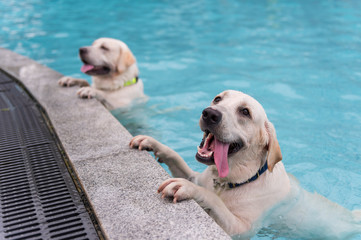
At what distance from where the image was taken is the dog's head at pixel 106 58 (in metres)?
5.60

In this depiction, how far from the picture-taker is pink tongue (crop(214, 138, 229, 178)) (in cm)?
296

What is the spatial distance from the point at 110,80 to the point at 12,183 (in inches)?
111

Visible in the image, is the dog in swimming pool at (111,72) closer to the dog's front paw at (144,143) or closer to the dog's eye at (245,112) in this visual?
the dog's front paw at (144,143)

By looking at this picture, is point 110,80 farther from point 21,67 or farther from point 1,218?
point 1,218

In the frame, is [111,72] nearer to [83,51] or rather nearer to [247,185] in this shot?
[83,51]

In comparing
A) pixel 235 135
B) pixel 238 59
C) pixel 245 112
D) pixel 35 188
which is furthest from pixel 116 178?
pixel 238 59

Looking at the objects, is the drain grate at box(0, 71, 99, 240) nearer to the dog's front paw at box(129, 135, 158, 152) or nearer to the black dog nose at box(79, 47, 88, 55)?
the dog's front paw at box(129, 135, 158, 152)

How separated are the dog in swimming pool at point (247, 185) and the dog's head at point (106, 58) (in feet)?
7.54

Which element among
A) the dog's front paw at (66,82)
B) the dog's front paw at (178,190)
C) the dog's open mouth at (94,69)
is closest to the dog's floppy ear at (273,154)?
the dog's front paw at (178,190)

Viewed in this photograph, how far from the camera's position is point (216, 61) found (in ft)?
28.5

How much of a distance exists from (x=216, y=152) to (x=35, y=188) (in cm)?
149

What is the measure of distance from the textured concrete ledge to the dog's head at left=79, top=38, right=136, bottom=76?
0.63 metres

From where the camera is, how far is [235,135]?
299cm

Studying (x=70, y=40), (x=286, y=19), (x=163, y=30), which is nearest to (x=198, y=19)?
(x=163, y=30)
